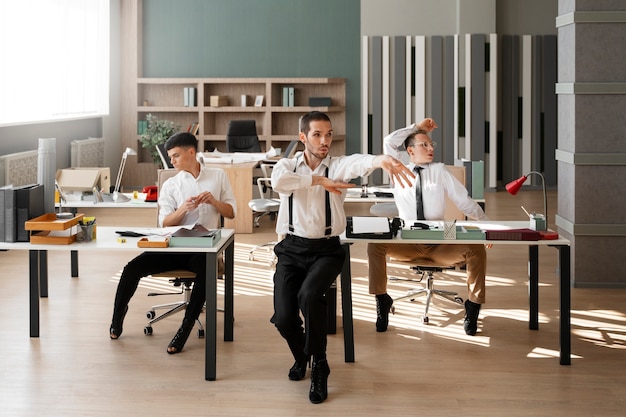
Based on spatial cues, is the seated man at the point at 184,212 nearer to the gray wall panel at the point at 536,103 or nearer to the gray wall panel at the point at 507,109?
the gray wall panel at the point at 507,109

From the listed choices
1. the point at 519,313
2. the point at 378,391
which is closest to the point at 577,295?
the point at 519,313

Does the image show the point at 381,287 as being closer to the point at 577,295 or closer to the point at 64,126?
the point at 577,295

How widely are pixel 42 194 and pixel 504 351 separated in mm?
2917

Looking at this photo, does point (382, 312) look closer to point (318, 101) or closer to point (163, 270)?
point (163, 270)

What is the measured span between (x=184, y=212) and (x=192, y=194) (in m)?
0.21

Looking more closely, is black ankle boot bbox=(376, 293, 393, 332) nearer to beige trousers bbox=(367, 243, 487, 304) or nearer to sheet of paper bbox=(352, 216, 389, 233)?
beige trousers bbox=(367, 243, 487, 304)

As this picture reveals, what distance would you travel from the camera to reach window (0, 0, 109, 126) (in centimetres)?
1012

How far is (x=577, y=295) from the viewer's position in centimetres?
676

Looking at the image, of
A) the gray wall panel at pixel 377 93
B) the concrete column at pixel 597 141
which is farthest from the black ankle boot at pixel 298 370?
the gray wall panel at pixel 377 93

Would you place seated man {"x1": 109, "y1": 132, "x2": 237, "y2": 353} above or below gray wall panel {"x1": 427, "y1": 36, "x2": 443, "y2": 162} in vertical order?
below

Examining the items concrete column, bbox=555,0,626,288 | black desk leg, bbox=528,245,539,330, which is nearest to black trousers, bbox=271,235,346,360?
black desk leg, bbox=528,245,539,330

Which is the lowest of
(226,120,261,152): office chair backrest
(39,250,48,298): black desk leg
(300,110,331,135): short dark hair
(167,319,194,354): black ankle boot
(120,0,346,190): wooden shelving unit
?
(167,319,194,354): black ankle boot

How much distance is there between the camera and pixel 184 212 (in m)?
5.52

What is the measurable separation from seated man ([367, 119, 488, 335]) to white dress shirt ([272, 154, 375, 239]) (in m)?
1.05
